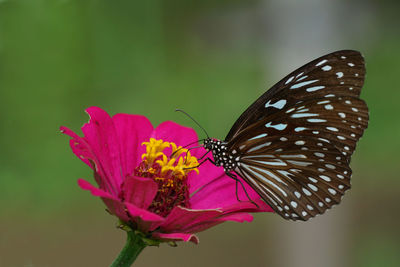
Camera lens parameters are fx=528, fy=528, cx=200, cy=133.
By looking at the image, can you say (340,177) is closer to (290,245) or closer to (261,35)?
(290,245)

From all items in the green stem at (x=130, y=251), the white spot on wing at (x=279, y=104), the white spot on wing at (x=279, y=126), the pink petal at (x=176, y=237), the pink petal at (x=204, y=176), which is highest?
the white spot on wing at (x=279, y=104)

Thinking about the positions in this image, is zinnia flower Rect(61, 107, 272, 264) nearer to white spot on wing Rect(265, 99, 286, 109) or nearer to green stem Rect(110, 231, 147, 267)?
green stem Rect(110, 231, 147, 267)

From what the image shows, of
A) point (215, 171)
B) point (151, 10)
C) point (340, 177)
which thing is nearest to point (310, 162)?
point (340, 177)

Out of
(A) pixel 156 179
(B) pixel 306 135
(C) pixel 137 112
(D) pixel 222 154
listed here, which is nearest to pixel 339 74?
(B) pixel 306 135

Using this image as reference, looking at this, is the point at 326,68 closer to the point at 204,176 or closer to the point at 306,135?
the point at 306,135

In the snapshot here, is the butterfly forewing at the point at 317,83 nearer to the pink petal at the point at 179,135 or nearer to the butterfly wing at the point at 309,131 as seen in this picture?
the butterfly wing at the point at 309,131

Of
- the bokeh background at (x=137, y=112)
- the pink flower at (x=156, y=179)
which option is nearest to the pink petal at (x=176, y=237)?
the pink flower at (x=156, y=179)

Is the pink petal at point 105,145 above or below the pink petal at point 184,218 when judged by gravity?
above
